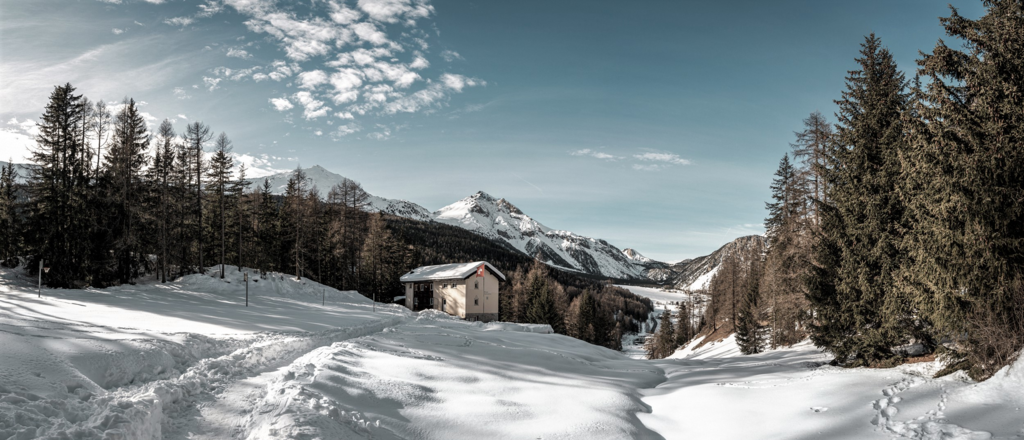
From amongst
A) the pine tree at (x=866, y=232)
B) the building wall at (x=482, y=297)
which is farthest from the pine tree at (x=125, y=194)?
the pine tree at (x=866, y=232)

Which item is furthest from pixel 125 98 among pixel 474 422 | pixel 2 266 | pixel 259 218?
pixel 474 422

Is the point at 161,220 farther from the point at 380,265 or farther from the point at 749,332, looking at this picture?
the point at 749,332

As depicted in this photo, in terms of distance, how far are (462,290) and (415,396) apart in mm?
36479

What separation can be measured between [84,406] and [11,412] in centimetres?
100

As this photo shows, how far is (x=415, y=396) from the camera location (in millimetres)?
9062

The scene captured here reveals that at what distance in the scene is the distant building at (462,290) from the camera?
4528cm

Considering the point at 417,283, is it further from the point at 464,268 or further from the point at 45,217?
the point at 45,217

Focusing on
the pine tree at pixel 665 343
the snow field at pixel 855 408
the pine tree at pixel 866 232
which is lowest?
the pine tree at pixel 665 343

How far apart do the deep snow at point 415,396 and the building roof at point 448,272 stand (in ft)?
96.4

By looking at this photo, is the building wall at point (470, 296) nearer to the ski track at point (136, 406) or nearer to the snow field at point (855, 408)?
the ski track at point (136, 406)

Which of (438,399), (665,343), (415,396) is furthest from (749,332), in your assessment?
(665,343)

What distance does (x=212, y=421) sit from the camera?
7160 mm

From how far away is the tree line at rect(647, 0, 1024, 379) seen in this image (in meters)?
9.55

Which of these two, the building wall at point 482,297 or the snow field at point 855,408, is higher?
the snow field at point 855,408
